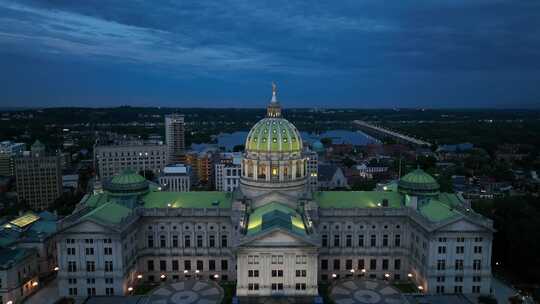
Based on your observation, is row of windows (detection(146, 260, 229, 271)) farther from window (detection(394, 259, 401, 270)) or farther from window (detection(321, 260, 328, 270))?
window (detection(394, 259, 401, 270))

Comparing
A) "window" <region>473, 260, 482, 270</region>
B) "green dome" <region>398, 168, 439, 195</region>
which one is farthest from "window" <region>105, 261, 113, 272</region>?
"window" <region>473, 260, 482, 270</region>

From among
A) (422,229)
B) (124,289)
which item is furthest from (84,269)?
(422,229)

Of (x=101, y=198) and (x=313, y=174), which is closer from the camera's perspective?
(x=101, y=198)

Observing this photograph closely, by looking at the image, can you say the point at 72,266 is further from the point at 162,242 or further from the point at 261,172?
the point at 261,172

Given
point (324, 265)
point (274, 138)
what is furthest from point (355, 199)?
point (274, 138)

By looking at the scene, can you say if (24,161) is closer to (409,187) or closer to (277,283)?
(277,283)

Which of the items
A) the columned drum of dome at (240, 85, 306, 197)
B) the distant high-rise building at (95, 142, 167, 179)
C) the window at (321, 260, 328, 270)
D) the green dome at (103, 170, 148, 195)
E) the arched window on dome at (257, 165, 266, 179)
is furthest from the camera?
the distant high-rise building at (95, 142, 167, 179)
